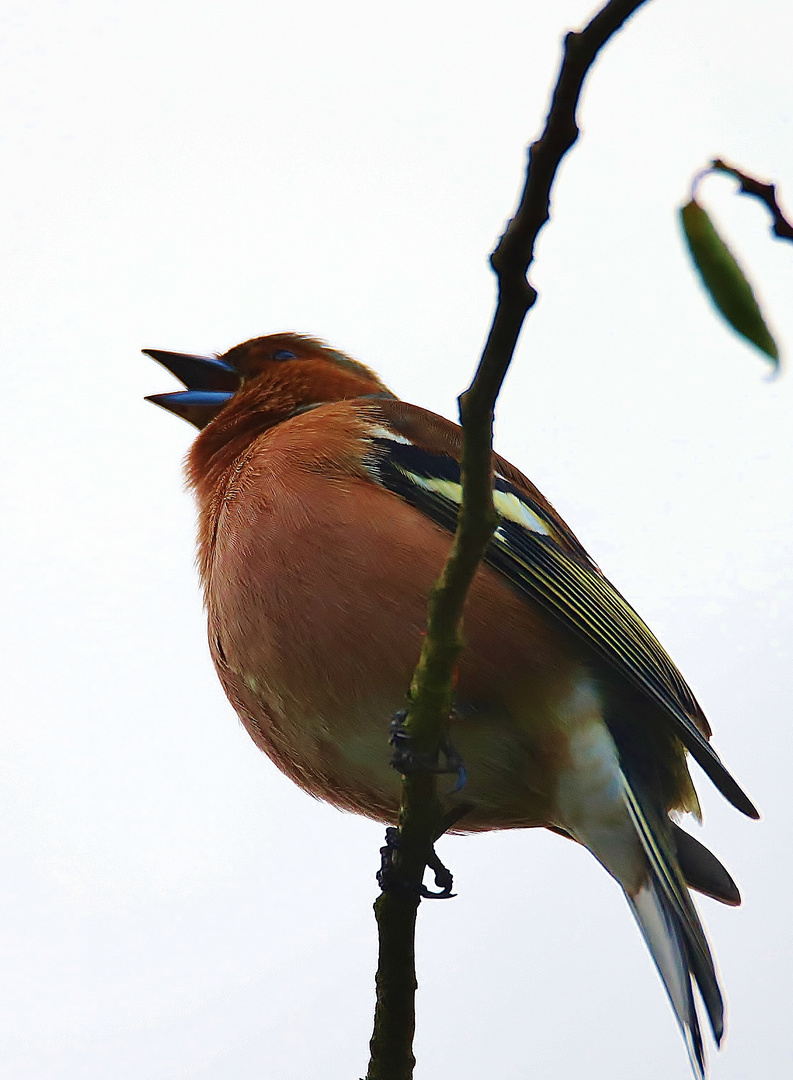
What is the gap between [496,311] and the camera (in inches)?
78.9

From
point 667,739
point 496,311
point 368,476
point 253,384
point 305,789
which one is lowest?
point 305,789

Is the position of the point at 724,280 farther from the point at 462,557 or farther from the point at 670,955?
the point at 670,955

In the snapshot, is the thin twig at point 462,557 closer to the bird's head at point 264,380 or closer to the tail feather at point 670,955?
the tail feather at point 670,955

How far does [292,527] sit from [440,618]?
1716 mm

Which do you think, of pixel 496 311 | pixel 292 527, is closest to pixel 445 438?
pixel 292 527

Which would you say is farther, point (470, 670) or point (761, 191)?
point (470, 670)

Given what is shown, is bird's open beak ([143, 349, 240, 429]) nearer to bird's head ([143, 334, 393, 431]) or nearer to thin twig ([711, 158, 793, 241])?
bird's head ([143, 334, 393, 431])

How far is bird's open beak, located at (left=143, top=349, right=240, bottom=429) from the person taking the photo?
607cm

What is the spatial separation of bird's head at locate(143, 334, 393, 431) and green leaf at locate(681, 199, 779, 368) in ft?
13.9

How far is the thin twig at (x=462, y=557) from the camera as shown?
170 centimetres

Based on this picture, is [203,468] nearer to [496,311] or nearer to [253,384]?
[253,384]

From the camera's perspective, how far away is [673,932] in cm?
417

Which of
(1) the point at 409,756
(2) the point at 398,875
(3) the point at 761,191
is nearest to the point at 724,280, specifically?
(3) the point at 761,191

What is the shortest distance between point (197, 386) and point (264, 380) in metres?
0.59
